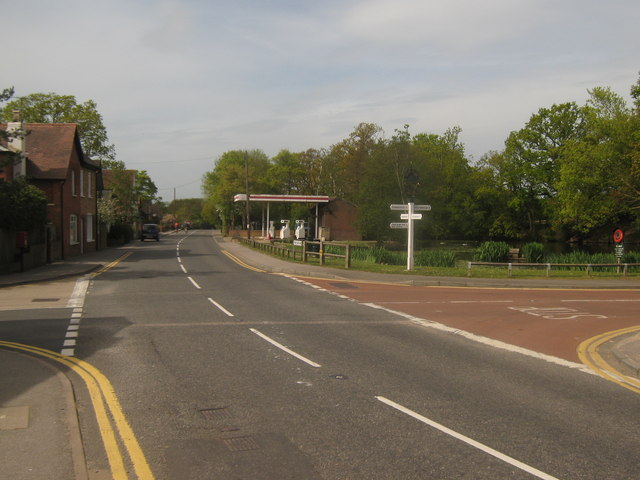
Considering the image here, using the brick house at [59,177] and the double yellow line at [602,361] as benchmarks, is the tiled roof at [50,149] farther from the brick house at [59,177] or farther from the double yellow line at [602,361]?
the double yellow line at [602,361]

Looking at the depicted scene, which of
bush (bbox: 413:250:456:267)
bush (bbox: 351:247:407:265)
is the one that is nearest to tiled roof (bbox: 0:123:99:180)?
bush (bbox: 351:247:407:265)

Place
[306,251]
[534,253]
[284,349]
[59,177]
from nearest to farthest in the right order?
[284,349], [306,251], [59,177], [534,253]

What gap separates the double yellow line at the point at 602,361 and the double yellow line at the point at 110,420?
6.71 metres

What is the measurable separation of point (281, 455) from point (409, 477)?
1.20 metres

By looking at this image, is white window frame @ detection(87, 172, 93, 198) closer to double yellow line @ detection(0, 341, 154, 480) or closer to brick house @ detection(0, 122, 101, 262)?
brick house @ detection(0, 122, 101, 262)

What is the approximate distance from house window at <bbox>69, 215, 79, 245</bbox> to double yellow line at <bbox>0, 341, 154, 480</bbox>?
29855 millimetres

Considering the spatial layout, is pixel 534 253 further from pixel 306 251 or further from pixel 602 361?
pixel 602 361

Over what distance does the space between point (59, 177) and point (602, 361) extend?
3283 cm

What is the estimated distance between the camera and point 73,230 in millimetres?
37844

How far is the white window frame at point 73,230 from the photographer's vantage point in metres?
37.2

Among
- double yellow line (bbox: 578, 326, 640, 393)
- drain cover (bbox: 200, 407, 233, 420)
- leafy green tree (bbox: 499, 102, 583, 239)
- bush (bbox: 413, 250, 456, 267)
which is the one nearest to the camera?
drain cover (bbox: 200, 407, 233, 420)

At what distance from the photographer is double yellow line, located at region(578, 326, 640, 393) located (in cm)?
857

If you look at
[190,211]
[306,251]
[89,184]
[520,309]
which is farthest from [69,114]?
[190,211]

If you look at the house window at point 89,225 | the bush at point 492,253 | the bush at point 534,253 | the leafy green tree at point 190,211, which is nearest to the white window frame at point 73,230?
the house window at point 89,225
